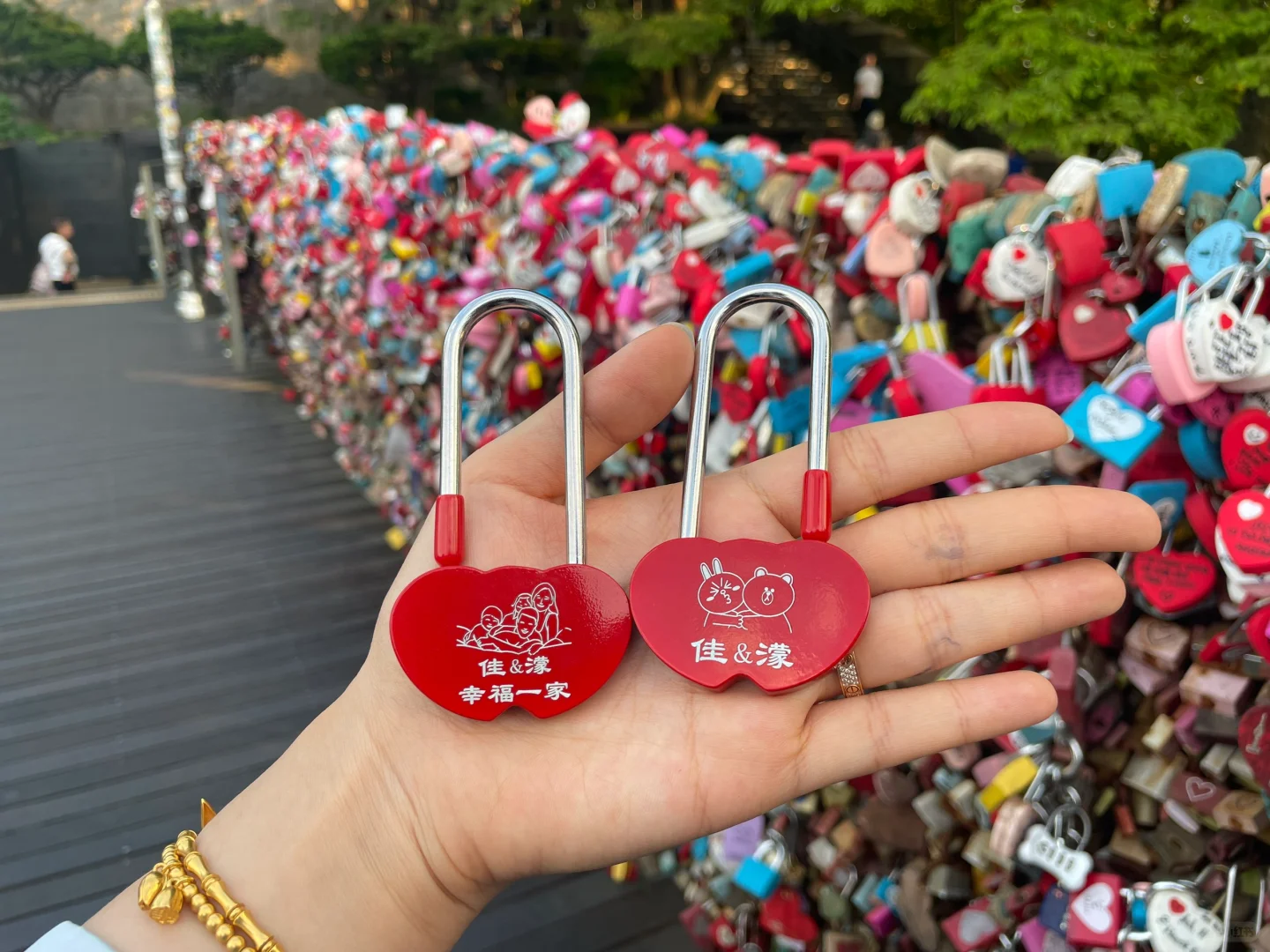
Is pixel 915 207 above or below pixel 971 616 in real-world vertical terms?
above

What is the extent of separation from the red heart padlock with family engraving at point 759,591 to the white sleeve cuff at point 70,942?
0.60 meters

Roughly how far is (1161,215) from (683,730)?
2.33 ft

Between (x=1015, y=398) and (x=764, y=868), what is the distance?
905 mm

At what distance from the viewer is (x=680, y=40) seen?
1239 centimetres

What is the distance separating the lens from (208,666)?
90.5 inches

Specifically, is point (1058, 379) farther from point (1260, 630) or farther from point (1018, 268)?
point (1260, 630)

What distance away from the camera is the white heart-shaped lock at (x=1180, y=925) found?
3.11ft

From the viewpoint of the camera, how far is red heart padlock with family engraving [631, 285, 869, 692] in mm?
930

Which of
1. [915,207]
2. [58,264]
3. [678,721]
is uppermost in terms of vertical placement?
[915,207]

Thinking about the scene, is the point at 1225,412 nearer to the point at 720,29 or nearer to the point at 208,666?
the point at 208,666

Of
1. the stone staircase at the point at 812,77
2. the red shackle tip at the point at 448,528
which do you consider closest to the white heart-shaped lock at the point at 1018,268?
the red shackle tip at the point at 448,528

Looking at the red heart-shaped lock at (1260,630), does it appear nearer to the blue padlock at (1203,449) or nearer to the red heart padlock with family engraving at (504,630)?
the blue padlock at (1203,449)

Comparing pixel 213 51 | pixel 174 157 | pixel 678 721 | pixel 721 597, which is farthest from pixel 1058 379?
pixel 213 51

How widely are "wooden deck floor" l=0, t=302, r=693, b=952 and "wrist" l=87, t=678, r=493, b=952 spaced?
0.77 meters
